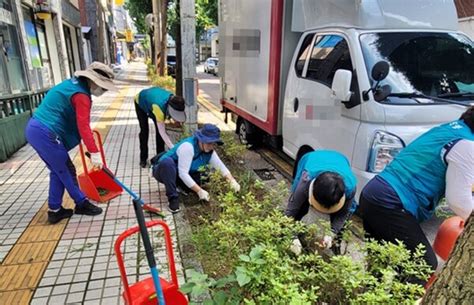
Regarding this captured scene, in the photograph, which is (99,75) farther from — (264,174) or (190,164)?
(264,174)

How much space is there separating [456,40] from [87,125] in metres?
3.95

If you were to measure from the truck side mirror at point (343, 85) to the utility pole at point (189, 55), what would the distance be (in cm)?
291

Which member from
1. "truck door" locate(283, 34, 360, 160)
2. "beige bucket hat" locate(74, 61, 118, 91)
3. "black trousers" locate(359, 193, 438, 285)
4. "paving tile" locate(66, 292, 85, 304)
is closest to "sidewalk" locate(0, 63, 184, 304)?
"paving tile" locate(66, 292, 85, 304)

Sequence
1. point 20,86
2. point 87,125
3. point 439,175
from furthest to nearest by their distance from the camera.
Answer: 1. point 20,86
2. point 87,125
3. point 439,175

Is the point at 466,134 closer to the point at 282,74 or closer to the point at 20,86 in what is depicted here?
the point at 282,74

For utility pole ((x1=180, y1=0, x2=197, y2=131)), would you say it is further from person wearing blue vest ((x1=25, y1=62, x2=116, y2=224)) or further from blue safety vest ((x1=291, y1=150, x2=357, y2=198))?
blue safety vest ((x1=291, y1=150, x2=357, y2=198))

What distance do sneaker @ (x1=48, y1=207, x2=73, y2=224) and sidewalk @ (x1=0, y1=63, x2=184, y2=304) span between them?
0.22 feet

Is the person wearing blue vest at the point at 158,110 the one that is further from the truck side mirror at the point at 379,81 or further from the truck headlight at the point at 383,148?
the truck headlight at the point at 383,148

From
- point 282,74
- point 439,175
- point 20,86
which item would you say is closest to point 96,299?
point 439,175

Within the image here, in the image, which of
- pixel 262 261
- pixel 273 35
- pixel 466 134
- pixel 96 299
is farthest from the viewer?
pixel 273 35

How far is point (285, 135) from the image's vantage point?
4684mm

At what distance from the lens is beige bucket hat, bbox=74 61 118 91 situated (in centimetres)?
328

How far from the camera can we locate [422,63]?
11.3 ft

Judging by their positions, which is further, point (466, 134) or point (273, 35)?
point (273, 35)
